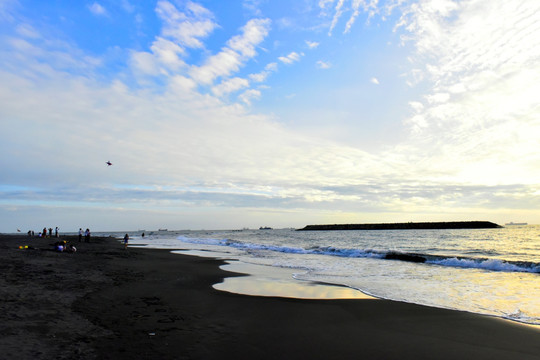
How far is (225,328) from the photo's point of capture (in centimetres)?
732

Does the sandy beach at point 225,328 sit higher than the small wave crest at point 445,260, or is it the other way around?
the sandy beach at point 225,328

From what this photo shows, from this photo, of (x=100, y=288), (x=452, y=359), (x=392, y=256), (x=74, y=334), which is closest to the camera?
(x=452, y=359)

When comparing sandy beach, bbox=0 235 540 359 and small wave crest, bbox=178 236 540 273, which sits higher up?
sandy beach, bbox=0 235 540 359

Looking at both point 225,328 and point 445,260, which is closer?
point 225,328

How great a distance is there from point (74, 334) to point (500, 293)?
47.5ft

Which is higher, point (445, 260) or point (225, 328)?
point (225, 328)

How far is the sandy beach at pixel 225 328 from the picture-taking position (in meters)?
5.72

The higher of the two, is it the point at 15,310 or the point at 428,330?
the point at 15,310

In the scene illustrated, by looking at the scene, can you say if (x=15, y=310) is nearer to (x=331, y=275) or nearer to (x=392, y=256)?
(x=331, y=275)

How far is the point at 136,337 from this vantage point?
6.27 m

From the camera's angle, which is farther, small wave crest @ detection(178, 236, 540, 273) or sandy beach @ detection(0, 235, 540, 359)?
small wave crest @ detection(178, 236, 540, 273)

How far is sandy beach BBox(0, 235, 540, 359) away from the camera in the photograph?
5.72 m

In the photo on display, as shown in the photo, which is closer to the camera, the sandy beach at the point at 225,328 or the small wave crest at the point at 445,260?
the sandy beach at the point at 225,328

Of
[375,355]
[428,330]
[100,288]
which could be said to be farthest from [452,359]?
[100,288]
